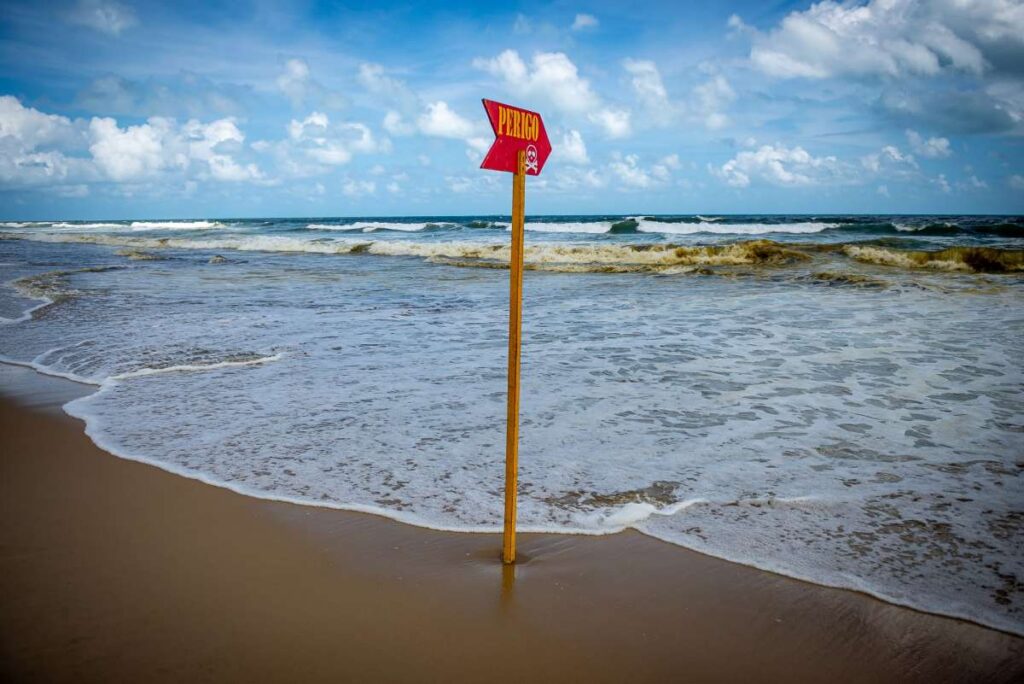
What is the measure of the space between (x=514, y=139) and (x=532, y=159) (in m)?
0.20

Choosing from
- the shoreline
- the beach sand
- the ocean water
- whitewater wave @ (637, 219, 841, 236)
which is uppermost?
whitewater wave @ (637, 219, 841, 236)

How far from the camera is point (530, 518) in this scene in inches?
155

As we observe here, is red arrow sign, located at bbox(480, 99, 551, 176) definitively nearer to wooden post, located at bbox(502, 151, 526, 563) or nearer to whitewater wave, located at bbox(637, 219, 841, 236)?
wooden post, located at bbox(502, 151, 526, 563)

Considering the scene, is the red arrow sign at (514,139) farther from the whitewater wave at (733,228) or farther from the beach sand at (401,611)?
the whitewater wave at (733,228)

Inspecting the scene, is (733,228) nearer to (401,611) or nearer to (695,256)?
(695,256)

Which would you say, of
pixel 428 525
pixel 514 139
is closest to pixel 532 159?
pixel 514 139

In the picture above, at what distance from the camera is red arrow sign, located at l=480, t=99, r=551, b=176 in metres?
2.80

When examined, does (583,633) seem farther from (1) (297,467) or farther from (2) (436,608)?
(1) (297,467)

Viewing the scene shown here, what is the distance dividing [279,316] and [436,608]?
1030cm

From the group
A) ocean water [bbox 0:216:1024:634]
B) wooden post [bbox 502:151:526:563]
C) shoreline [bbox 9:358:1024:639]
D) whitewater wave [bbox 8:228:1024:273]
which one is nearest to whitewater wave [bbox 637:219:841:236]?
whitewater wave [bbox 8:228:1024:273]

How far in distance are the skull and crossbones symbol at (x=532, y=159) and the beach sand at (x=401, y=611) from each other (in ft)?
7.00

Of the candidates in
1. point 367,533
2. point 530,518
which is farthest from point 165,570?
point 530,518

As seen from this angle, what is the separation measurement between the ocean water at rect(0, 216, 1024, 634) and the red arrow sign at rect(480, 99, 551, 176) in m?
2.20

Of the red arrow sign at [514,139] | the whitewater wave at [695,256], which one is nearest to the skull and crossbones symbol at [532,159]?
the red arrow sign at [514,139]
